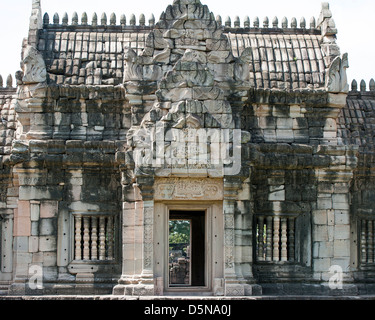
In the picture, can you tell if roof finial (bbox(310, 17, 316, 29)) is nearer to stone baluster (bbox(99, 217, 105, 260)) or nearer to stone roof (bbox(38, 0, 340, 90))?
stone roof (bbox(38, 0, 340, 90))

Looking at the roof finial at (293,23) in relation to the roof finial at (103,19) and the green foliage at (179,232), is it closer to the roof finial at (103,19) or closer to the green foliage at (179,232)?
the roof finial at (103,19)

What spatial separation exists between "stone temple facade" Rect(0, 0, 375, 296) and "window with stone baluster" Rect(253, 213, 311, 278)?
1.0 inches

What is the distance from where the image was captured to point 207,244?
1650cm

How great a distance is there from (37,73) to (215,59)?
4.05m

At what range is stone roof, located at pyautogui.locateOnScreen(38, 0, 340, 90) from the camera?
1792cm

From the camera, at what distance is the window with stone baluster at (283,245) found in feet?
56.0

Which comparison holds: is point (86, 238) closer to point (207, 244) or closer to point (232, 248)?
point (207, 244)

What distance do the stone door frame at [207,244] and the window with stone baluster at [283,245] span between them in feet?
3.68

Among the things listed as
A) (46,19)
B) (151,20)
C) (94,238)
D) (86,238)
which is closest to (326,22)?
(151,20)

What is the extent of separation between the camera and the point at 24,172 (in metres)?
17.0
